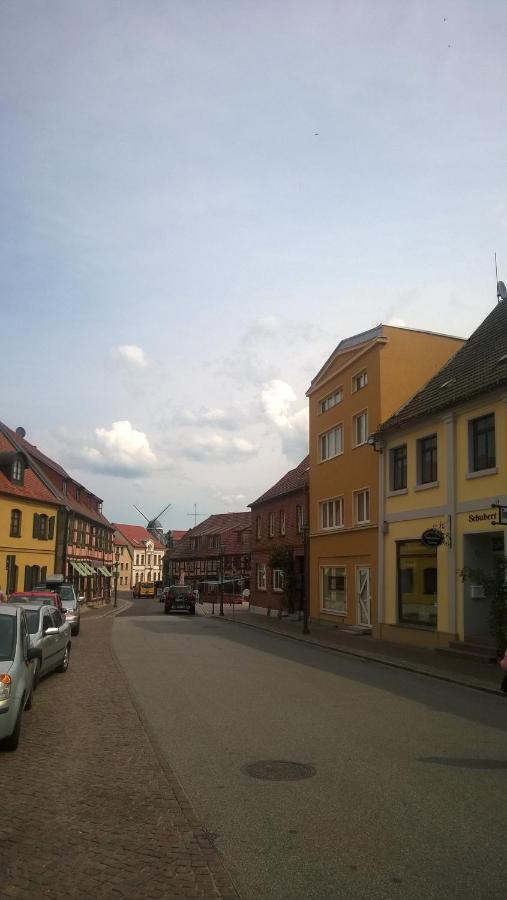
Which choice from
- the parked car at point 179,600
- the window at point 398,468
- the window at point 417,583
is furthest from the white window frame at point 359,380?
the parked car at point 179,600

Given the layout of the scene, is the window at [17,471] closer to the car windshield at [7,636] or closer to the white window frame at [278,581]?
the white window frame at [278,581]

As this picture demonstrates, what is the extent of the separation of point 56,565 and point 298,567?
16.2 meters

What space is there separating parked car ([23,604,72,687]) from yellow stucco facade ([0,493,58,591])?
75.1 ft

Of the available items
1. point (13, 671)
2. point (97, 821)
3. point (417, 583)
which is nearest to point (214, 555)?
point (417, 583)

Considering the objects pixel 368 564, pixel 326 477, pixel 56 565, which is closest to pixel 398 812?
pixel 368 564

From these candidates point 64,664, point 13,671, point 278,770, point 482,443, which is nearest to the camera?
point 278,770

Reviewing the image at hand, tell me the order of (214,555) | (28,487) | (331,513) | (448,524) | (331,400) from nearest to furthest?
(448,524)
(331,513)
(331,400)
(28,487)
(214,555)

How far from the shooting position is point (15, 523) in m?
38.3

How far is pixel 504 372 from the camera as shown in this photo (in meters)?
18.3

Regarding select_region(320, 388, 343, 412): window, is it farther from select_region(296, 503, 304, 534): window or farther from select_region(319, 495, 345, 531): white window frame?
select_region(296, 503, 304, 534): window

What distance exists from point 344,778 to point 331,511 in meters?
24.9

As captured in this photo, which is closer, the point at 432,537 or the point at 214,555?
the point at 432,537

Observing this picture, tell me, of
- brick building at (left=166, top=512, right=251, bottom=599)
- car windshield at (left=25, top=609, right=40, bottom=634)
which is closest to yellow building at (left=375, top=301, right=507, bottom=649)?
car windshield at (left=25, top=609, right=40, bottom=634)

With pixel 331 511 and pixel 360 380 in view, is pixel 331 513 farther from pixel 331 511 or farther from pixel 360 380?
pixel 360 380
